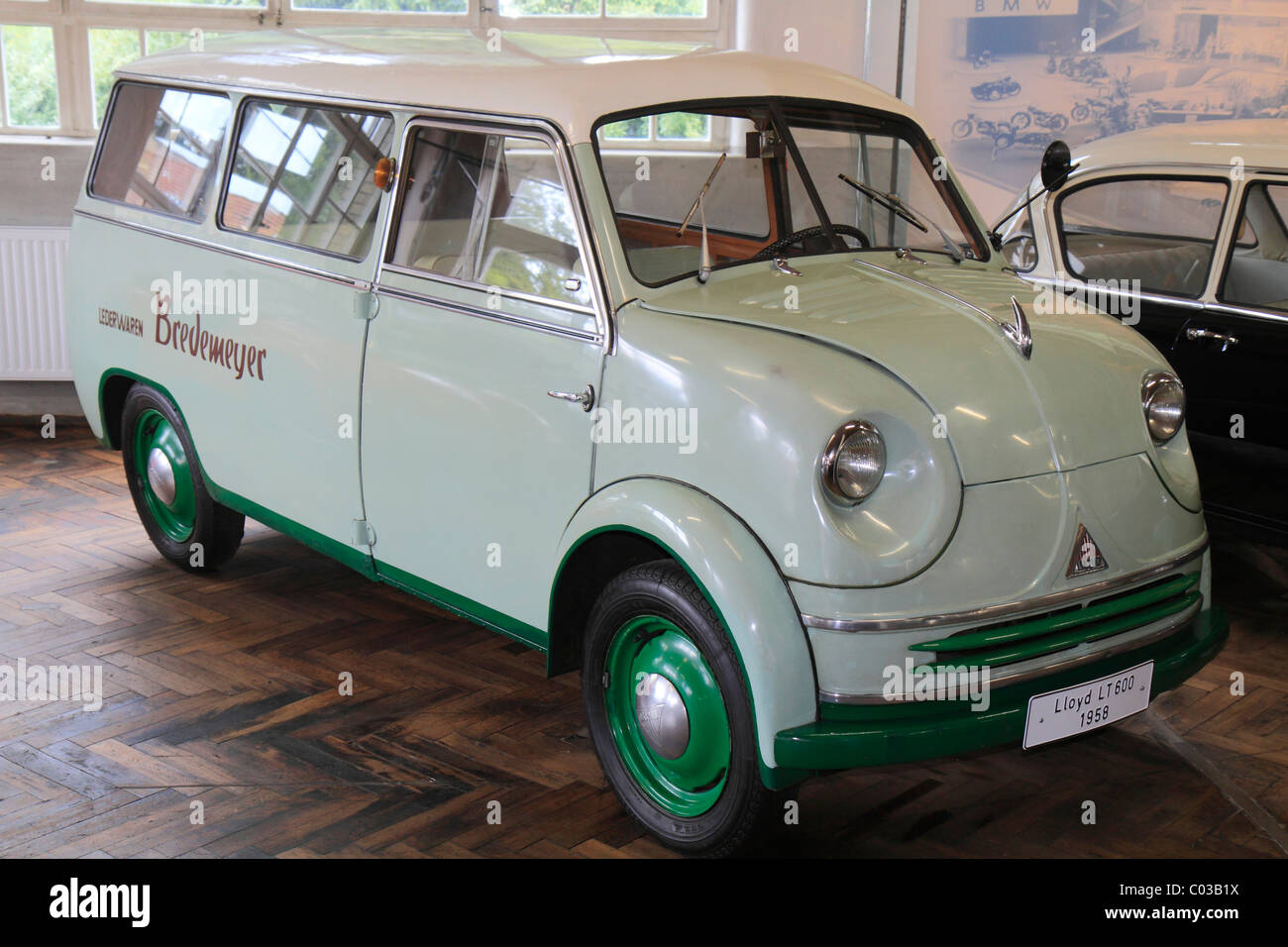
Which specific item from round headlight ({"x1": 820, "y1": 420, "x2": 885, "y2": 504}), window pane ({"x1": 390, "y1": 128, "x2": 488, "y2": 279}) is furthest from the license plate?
window pane ({"x1": 390, "y1": 128, "x2": 488, "y2": 279})

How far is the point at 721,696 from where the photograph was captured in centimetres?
282

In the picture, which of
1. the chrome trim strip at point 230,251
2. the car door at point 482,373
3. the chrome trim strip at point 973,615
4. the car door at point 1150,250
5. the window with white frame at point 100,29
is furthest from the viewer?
the window with white frame at point 100,29

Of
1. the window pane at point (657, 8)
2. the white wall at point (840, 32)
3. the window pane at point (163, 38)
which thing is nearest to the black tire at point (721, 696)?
the white wall at point (840, 32)

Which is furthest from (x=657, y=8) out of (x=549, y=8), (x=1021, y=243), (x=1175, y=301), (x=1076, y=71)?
(x=1175, y=301)

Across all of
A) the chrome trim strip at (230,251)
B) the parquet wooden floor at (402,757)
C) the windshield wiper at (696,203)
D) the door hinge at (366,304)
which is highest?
the windshield wiper at (696,203)

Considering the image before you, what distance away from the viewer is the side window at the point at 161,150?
4402 mm

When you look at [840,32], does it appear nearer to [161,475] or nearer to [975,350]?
[161,475]

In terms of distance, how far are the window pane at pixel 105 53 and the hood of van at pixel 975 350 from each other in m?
5.35

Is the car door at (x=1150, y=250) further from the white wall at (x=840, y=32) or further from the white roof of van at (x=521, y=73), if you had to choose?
A: the white wall at (x=840, y=32)

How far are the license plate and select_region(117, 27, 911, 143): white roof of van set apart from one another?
1710 millimetres

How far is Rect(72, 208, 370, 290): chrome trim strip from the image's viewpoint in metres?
3.72

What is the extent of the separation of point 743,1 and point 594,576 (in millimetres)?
5072

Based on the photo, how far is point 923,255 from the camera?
140 inches

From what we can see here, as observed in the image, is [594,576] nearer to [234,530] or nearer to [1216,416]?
[234,530]
